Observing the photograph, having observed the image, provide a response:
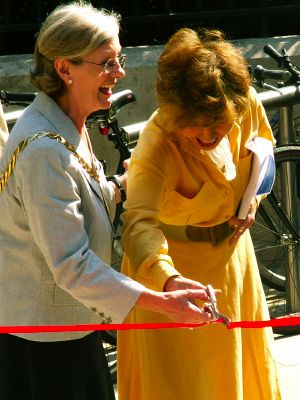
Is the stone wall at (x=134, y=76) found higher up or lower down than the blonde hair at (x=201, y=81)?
lower down

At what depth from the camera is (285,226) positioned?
646 centimetres

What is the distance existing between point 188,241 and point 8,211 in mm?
818

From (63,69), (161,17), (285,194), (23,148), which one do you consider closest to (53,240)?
(23,148)

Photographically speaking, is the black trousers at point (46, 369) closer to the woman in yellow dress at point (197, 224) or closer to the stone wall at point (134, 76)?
the woman in yellow dress at point (197, 224)

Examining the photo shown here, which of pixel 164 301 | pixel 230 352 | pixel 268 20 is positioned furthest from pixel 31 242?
pixel 268 20

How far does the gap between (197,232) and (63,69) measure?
859 millimetres

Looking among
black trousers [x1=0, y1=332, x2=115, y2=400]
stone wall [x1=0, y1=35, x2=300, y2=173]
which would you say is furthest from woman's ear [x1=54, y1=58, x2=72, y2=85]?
stone wall [x1=0, y1=35, x2=300, y2=173]

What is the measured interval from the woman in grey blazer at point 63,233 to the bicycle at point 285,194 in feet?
9.03

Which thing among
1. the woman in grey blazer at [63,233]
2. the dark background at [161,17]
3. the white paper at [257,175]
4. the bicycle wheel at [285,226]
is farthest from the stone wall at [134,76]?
the woman in grey blazer at [63,233]

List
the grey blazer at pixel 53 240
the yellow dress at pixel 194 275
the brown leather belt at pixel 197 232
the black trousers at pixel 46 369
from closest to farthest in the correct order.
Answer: the grey blazer at pixel 53 240 < the black trousers at pixel 46 369 < the yellow dress at pixel 194 275 < the brown leather belt at pixel 197 232

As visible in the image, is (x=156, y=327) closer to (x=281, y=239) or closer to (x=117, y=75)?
(x=117, y=75)

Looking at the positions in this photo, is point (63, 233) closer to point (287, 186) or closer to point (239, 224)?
point (239, 224)

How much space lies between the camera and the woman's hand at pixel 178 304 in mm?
3426

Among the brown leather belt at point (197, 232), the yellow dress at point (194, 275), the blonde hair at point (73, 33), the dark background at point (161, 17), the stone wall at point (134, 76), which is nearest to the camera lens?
the blonde hair at point (73, 33)
